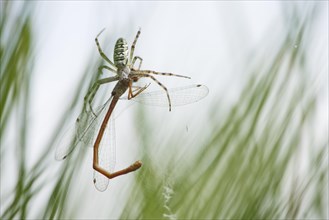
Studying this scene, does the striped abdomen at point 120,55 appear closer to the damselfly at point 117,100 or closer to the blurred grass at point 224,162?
the damselfly at point 117,100

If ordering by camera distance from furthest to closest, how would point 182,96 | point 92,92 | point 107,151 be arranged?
point 107,151
point 182,96
point 92,92

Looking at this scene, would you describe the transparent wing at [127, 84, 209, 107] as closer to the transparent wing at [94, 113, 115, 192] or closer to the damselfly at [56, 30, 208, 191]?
the damselfly at [56, 30, 208, 191]

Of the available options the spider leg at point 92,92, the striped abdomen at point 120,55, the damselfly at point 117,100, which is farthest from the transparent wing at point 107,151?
the spider leg at point 92,92

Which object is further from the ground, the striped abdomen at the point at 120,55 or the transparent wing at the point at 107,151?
the striped abdomen at the point at 120,55

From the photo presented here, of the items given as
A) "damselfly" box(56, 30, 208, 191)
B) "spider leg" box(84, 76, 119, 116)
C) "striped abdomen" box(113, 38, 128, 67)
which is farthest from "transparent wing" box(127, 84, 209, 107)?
"spider leg" box(84, 76, 119, 116)

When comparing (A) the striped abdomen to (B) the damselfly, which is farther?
(A) the striped abdomen

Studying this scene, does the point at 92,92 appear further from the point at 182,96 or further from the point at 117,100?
the point at 117,100

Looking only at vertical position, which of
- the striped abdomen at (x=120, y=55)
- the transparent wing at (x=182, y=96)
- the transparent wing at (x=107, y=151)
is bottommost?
the transparent wing at (x=107, y=151)

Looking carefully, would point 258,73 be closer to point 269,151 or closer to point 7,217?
point 269,151

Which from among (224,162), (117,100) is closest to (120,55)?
(117,100)

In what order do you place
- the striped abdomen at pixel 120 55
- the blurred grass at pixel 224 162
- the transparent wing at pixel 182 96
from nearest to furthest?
the blurred grass at pixel 224 162 → the transparent wing at pixel 182 96 → the striped abdomen at pixel 120 55

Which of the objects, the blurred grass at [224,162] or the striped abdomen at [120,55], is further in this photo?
the striped abdomen at [120,55]
